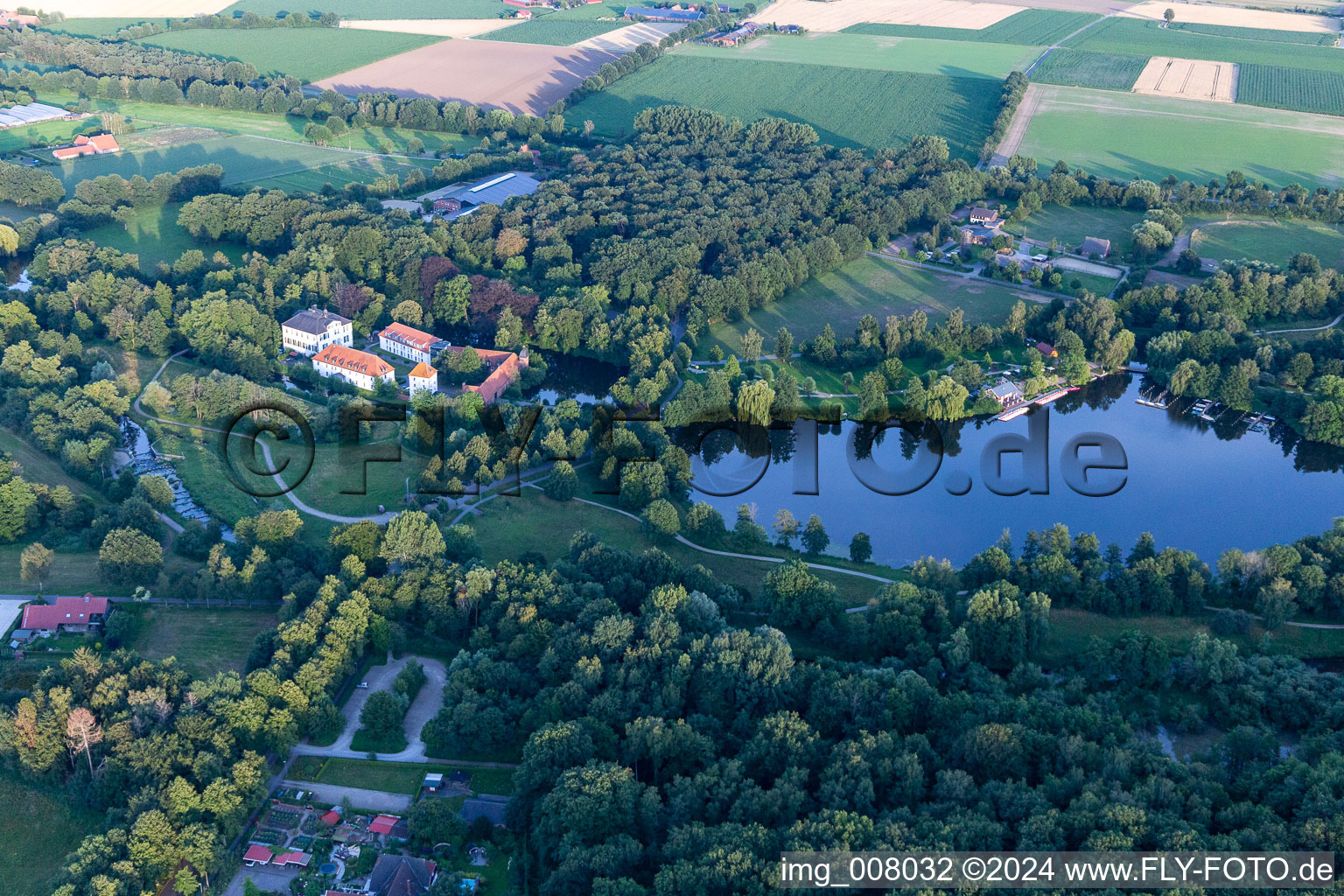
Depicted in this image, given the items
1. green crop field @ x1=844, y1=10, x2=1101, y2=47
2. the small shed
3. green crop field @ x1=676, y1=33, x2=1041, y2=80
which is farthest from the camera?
green crop field @ x1=844, y1=10, x2=1101, y2=47

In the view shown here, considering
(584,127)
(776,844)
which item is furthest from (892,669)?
(584,127)

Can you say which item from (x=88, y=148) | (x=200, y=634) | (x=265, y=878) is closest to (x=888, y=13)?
(x=88, y=148)

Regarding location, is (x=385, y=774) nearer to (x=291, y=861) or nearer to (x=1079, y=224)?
(x=291, y=861)

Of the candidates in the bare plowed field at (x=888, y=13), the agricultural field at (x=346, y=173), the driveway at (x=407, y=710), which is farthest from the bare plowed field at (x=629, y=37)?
the driveway at (x=407, y=710)

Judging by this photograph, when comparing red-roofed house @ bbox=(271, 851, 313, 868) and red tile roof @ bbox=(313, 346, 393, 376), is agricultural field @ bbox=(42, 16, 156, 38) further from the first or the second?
red-roofed house @ bbox=(271, 851, 313, 868)

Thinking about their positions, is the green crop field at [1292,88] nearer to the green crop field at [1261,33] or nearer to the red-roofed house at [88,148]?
the green crop field at [1261,33]

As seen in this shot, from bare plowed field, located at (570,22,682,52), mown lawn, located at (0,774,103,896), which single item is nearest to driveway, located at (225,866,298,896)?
mown lawn, located at (0,774,103,896)
